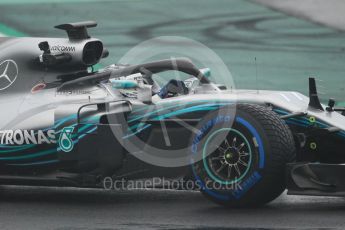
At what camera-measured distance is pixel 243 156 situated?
317 inches

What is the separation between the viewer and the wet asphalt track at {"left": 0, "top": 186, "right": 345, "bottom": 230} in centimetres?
750

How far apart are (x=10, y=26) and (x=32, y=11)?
45cm

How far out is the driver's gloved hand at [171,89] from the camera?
361 inches

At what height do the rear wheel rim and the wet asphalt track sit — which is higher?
the rear wheel rim

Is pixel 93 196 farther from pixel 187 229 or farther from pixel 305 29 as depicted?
pixel 305 29

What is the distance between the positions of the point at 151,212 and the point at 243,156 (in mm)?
910

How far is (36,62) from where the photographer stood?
9.65 metres

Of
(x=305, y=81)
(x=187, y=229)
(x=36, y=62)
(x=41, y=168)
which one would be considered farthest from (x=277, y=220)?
(x=305, y=81)

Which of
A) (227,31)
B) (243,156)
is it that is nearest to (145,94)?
(243,156)

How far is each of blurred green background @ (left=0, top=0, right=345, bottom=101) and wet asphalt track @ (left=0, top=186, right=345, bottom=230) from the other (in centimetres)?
566

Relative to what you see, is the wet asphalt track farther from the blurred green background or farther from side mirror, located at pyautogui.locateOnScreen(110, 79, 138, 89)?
the blurred green background

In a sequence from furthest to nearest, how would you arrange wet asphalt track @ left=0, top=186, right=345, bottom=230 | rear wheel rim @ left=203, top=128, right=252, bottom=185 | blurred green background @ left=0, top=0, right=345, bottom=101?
blurred green background @ left=0, top=0, right=345, bottom=101 → rear wheel rim @ left=203, top=128, right=252, bottom=185 → wet asphalt track @ left=0, top=186, right=345, bottom=230

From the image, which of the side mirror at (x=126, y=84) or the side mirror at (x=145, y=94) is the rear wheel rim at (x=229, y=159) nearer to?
the side mirror at (x=145, y=94)

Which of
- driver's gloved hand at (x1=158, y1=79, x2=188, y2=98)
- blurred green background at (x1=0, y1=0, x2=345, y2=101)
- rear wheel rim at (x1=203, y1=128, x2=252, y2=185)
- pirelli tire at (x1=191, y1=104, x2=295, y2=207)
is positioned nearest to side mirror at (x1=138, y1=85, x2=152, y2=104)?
driver's gloved hand at (x1=158, y1=79, x2=188, y2=98)
